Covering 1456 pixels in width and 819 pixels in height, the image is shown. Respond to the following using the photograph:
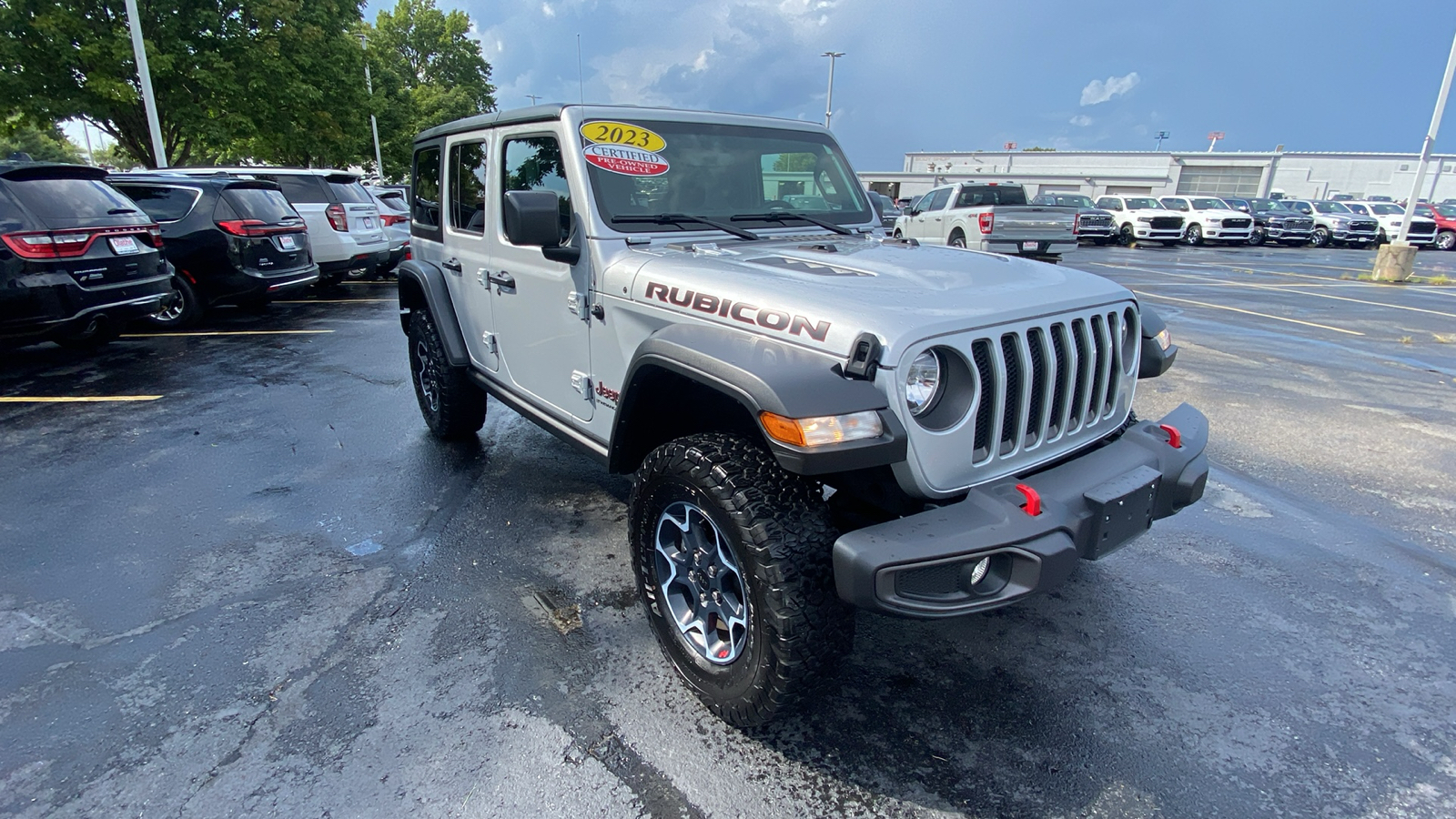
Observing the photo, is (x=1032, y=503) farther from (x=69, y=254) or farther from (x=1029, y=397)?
(x=69, y=254)

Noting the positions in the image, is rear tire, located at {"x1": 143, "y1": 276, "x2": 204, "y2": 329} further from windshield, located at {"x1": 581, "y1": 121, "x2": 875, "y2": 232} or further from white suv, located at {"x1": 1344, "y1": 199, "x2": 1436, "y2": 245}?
white suv, located at {"x1": 1344, "y1": 199, "x2": 1436, "y2": 245}

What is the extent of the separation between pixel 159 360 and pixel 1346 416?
403 inches

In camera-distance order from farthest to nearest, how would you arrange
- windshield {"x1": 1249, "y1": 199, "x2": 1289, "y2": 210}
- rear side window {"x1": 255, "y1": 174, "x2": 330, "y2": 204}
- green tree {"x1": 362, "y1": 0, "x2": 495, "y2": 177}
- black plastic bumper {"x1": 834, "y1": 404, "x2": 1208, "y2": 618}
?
green tree {"x1": 362, "y1": 0, "x2": 495, "y2": 177}
windshield {"x1": 1249, "y1": 199, "x2": 1289, "y2": 210}
rear side window {"x1": 255, "y1": 174, "x2": 330, "y2": 204}
black plastic bumper {"x1": 834, "y1": 404, "x2": 1208, "y2": 618}

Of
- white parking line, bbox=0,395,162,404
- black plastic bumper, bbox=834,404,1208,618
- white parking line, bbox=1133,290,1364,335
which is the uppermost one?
black plastic bumper, bbox=834,404,1208,618

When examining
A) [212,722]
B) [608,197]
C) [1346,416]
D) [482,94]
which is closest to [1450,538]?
[1346,416]

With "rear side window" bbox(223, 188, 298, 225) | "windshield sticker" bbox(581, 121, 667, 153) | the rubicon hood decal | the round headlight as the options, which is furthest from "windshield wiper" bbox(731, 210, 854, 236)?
"rear side window" bbox(223, 188, 298, 225)

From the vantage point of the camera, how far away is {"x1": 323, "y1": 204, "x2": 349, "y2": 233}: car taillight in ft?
34.7

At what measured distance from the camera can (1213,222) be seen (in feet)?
78.4

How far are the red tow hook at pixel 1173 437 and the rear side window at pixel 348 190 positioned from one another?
1122 cm

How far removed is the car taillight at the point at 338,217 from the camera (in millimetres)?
10578

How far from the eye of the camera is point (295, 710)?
2514 mm

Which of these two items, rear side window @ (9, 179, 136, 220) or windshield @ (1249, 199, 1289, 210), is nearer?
rear side window @ (9, 179, 136, 220)

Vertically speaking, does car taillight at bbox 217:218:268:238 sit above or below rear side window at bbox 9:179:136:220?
below

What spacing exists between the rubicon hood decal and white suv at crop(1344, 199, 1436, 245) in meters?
28.5
